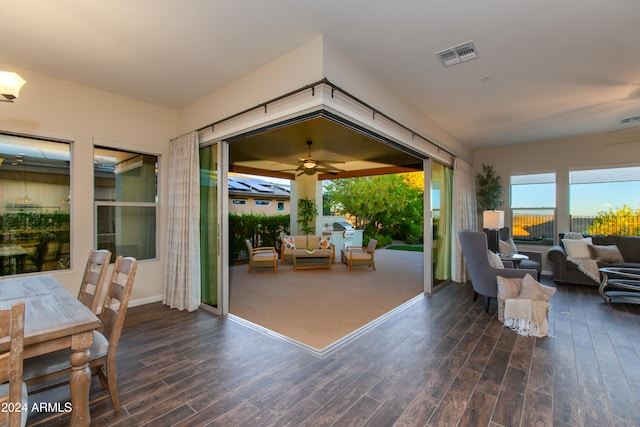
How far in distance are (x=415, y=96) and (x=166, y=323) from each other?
4137mm

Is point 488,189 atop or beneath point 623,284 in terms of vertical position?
atop

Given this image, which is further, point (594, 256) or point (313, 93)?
point (594, 256)

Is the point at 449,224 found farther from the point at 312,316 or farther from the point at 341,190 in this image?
the point at 341,190

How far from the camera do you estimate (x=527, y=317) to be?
3.17 metres

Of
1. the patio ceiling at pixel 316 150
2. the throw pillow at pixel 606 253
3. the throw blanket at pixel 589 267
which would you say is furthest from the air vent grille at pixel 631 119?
the patio ceiling at pixel 316 150

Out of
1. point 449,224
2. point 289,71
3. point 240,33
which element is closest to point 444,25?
point 289,71

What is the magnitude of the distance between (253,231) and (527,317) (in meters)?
6.56

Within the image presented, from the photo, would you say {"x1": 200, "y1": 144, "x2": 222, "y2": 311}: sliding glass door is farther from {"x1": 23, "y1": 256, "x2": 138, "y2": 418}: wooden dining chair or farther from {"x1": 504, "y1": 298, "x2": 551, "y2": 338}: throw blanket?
{"x1": 504, "y1": 298, "x2": 551, "y2": 338}: throw blanket

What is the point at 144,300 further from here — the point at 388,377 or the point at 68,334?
the point at 388,377

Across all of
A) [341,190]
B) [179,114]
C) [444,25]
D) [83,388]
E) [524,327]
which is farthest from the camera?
[341,190]

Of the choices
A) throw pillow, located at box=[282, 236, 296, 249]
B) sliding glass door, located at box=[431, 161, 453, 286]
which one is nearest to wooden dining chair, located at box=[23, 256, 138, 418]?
sliding glass door, located at box=[431, 161, 453, 286]

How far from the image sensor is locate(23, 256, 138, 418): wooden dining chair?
62.2 inches

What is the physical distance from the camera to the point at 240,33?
248 cm

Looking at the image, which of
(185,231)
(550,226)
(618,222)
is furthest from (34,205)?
(618,222)
